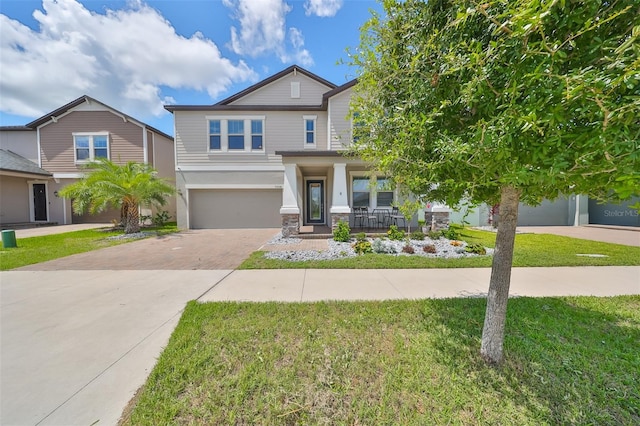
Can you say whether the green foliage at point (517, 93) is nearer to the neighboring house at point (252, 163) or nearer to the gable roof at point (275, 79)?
the neighboring house at point (252, 163)


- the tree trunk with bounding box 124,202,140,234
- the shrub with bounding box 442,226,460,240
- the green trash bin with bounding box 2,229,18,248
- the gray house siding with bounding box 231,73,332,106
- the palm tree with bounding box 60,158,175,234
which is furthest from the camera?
the gray house siding with bounding box 231,73,332,106

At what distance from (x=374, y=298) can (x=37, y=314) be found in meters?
5.31

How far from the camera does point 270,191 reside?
13.5 m

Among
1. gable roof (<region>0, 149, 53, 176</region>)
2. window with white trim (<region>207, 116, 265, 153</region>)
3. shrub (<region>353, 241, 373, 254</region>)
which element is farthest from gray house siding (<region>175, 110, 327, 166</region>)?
gable roof (<region>0, 149, 53, 176</region>)

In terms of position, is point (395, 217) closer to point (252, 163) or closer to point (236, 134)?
point (252, 163)

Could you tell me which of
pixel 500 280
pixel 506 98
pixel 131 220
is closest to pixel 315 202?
pixel 131 220

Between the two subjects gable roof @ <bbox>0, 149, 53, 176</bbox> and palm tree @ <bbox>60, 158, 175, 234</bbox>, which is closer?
palm tree @ <bbox>60, 158, 175, 234</bbox>

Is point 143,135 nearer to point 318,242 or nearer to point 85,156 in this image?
point 85,156

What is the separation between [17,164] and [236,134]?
13.3m

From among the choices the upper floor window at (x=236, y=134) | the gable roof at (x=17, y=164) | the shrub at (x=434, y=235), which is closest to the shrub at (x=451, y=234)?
the shrub at (x=434, y=235)

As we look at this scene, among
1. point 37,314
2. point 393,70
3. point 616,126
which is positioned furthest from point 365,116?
point 37,314

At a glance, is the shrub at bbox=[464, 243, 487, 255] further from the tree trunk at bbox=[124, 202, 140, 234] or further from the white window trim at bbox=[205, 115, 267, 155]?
the tree trunk at bbox=[124, 202, 140, 234]

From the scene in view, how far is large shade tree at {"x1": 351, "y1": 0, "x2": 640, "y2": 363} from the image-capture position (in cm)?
142

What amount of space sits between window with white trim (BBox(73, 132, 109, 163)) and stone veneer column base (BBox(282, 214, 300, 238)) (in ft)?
44.1
